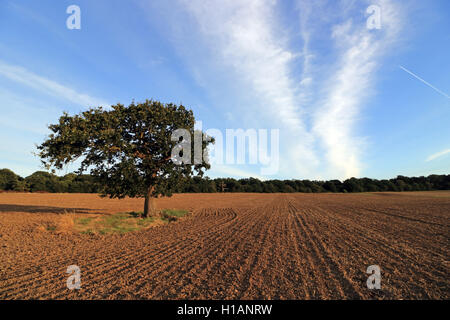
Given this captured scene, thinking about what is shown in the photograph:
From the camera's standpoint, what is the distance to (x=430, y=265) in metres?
7.48

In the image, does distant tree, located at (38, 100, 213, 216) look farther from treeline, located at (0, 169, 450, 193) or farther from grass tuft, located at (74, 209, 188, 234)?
treeline, located at (0, 169, 450, 193)

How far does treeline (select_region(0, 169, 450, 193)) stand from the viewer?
3590 inches

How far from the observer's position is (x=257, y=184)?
136000mm

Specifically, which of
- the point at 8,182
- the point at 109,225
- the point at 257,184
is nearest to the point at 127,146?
the point at 109,225

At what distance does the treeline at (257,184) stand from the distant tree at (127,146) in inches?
2295

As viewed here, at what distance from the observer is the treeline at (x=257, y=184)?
91188 mm

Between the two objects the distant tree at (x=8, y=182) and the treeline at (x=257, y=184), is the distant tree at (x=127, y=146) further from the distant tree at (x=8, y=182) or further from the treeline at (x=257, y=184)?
the distant tree at (x=8, y=182)

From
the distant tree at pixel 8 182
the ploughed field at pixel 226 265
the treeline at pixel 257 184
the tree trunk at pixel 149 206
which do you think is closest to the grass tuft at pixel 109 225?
the tree trunk at pixel 149 206

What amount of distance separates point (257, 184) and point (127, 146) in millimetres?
124380

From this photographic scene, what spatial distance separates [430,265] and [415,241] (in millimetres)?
4608

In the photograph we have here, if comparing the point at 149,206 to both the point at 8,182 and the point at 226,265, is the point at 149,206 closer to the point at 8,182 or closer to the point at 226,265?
the point at 226,265
